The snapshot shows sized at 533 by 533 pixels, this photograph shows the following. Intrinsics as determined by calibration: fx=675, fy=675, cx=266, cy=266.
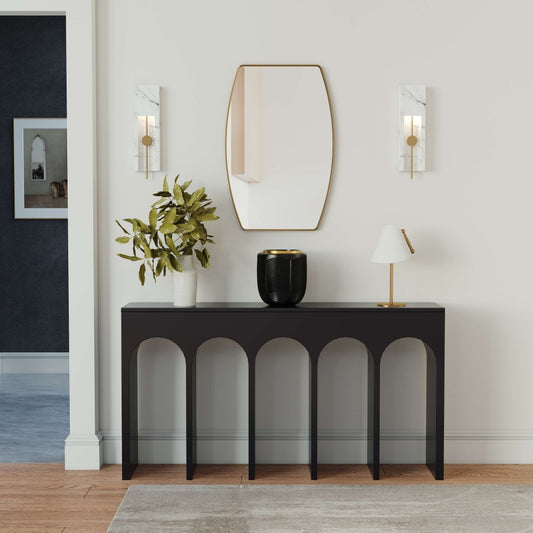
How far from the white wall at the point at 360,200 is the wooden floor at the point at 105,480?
101 mm

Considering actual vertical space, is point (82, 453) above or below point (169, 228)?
below

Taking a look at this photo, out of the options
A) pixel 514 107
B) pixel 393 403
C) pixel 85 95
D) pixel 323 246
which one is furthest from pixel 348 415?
pixel 85 95

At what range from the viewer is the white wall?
3299 mm

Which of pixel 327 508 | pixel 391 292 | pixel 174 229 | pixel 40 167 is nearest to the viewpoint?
pixel 327 508

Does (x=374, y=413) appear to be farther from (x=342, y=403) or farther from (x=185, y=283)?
(x=185, y=283)

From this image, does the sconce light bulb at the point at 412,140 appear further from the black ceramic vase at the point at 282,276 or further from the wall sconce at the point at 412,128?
the black ceramic vase at the point at 282,276

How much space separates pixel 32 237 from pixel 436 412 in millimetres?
3745

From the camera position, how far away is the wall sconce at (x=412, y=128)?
129 inches

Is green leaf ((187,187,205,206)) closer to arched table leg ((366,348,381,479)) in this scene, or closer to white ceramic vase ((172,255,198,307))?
white ceramic vase ((172,255,198,307))

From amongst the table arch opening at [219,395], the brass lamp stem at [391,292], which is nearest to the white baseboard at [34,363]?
the table arch opening at [219,395]

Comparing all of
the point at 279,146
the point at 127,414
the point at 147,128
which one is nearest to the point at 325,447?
the point at 127,414

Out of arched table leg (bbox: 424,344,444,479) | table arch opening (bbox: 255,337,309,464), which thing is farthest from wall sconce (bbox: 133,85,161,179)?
arched table leg (bbox: 424,344,444,479)

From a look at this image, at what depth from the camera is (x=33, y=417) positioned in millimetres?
4289

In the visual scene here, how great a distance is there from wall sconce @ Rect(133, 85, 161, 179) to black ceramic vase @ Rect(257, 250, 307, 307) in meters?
0.72
